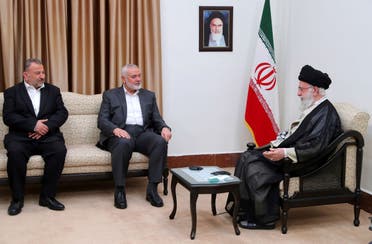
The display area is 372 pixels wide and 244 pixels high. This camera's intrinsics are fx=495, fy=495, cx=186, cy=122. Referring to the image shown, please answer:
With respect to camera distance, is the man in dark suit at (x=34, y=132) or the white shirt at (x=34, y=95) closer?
the man in dark suit at (x=34, y=132)

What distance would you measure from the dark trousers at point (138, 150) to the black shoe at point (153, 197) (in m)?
0.05

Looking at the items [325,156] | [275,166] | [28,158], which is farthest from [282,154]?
[28,158]

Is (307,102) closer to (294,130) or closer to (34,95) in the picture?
(294,130)

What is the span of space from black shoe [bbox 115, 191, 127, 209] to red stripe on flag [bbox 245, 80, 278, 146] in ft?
5.33

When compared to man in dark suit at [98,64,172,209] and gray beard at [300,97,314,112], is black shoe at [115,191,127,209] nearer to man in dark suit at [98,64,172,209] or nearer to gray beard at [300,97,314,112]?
man in dark suit at [98,64,172,209]

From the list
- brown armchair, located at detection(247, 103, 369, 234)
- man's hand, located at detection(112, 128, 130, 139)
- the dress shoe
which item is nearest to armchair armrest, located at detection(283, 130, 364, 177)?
brown armchair, located at detection(247, 103, 369, 234)

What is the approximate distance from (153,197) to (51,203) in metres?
0.80

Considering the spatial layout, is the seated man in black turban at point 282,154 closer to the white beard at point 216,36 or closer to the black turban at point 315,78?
the black turban at point 315,78

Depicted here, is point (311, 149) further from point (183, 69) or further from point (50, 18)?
point (50, 18)

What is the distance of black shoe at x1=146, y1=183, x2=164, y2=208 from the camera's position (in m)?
3.97

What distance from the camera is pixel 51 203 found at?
3883mm

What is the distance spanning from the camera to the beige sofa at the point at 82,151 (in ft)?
12.9

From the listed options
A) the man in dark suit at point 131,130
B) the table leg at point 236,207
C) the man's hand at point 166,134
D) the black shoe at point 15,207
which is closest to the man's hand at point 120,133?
the man in dark suit at point 131,130

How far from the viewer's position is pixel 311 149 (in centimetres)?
338
